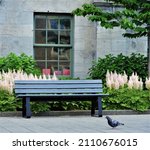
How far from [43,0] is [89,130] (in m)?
9.74

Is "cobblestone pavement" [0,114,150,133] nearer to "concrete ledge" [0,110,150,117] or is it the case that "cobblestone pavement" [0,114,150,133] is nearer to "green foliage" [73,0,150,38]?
"concrete ledge" [0,110,150,117]

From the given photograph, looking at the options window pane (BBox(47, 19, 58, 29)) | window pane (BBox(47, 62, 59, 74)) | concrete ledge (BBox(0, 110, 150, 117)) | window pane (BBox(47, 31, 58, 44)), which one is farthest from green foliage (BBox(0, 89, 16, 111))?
window pane (BBox(47, 19, 58, 29))

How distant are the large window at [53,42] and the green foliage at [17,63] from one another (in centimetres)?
146

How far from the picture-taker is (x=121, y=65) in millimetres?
19734

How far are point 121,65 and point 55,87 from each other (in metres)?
4.55

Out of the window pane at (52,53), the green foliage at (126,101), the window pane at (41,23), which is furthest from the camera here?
the window pane at (52,53)

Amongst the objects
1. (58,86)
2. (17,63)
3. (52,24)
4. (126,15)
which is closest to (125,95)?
(58,86)

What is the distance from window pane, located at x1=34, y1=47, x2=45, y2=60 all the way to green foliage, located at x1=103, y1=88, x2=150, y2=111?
5.67 meters

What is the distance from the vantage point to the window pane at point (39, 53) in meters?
21.8

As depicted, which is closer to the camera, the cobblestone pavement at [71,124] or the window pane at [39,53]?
the cobblestone pavement at [71,124]

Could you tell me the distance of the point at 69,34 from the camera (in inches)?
864

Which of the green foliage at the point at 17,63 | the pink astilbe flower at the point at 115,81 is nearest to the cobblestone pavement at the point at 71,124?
the pink astilbe flower at the point at 115,81

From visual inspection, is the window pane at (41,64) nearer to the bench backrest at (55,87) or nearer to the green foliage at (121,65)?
the green foliage at (121,65)

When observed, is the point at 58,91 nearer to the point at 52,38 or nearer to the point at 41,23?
the point at 52,38
